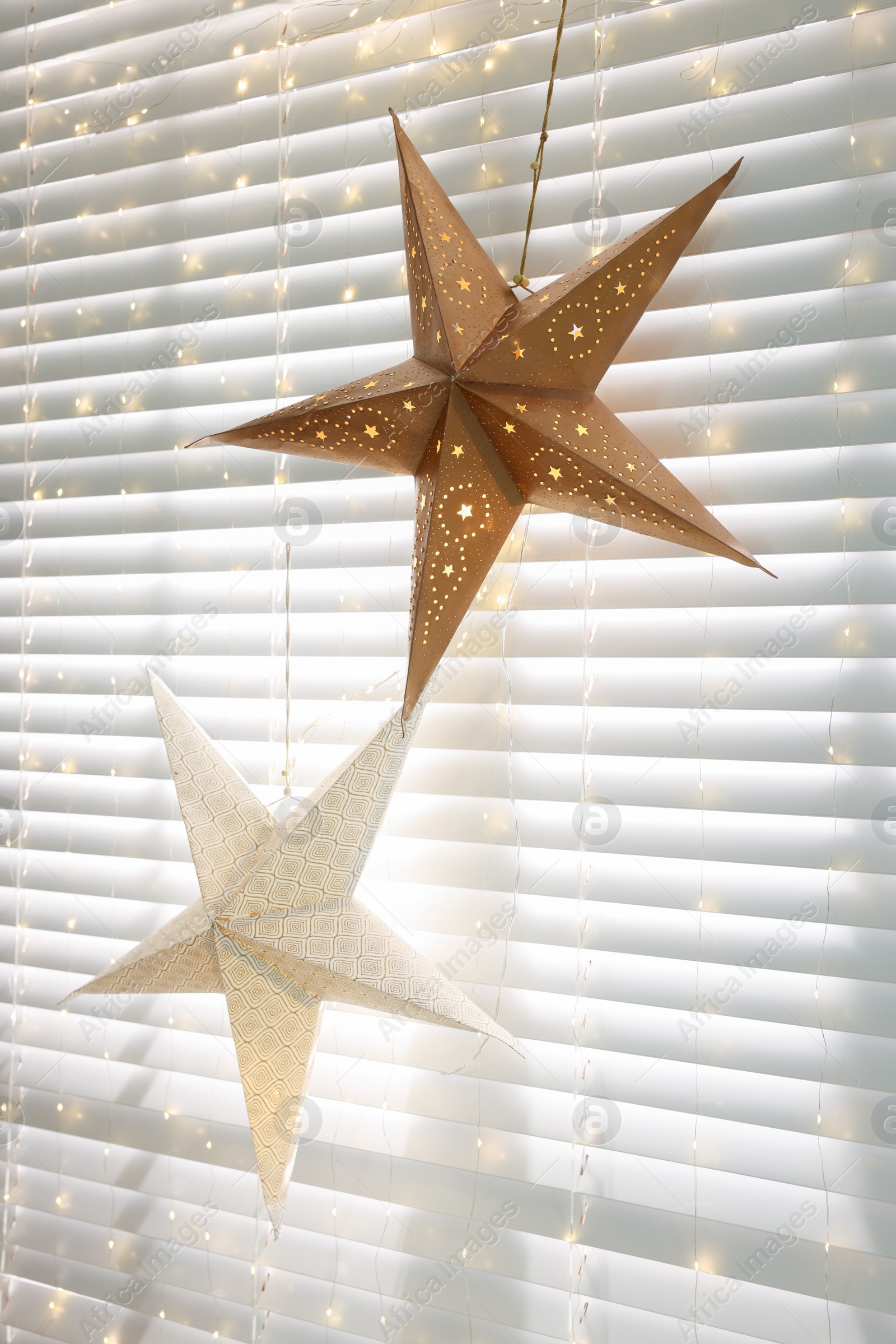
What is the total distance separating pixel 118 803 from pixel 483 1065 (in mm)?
651

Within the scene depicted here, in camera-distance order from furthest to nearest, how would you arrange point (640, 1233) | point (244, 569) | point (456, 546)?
point (244, 569) < point (640, 1233) < point (456, 546)

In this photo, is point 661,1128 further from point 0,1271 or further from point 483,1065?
point 0,1271

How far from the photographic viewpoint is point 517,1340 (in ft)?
3.05

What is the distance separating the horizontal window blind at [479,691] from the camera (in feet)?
2.84

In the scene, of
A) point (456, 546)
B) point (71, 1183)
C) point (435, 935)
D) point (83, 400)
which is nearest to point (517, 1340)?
point (435, 935)

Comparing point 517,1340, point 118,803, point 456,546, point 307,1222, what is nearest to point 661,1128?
point 517,1340

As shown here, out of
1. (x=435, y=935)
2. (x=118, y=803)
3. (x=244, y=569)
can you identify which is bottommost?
(x=435, y=935)

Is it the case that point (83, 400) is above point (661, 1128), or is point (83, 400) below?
above

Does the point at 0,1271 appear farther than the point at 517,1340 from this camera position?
Yes

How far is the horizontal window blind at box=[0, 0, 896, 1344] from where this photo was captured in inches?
34.1

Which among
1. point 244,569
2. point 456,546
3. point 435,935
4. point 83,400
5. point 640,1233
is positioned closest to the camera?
point 456,546

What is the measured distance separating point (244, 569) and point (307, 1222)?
871 millimetres

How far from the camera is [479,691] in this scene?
100 centimetres

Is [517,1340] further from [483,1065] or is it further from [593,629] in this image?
[593,629]
